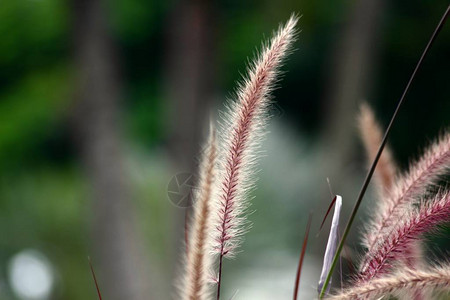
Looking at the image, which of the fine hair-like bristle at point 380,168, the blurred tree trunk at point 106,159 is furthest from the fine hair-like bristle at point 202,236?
the blurred tree trunk at point 106,159

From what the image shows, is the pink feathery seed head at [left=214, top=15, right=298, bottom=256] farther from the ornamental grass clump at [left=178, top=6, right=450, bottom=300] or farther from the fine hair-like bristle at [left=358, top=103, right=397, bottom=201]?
the fine hair-like bristle at [left=358, top=103, right=397, bottom=201]

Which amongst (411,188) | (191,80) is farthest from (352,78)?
(411,188)

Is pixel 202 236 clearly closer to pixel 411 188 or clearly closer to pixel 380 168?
pixel 411 188

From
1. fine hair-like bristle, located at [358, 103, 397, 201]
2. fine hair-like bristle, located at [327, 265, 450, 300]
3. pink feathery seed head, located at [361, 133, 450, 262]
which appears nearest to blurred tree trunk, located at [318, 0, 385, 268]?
fine hair-like bristle, located at [358, 103, 397, 201]

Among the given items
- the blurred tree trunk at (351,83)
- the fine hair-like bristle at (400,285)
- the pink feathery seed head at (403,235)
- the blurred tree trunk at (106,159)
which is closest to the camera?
the fine hair-like bristle at (400,285)

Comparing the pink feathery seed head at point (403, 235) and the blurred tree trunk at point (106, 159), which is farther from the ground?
the pink feathery seed head at point (403, 235)

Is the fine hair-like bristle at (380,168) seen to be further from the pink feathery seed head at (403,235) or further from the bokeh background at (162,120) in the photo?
the bokeh background at (162,120)

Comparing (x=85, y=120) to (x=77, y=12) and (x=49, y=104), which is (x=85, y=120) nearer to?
(x=77, y=12)
